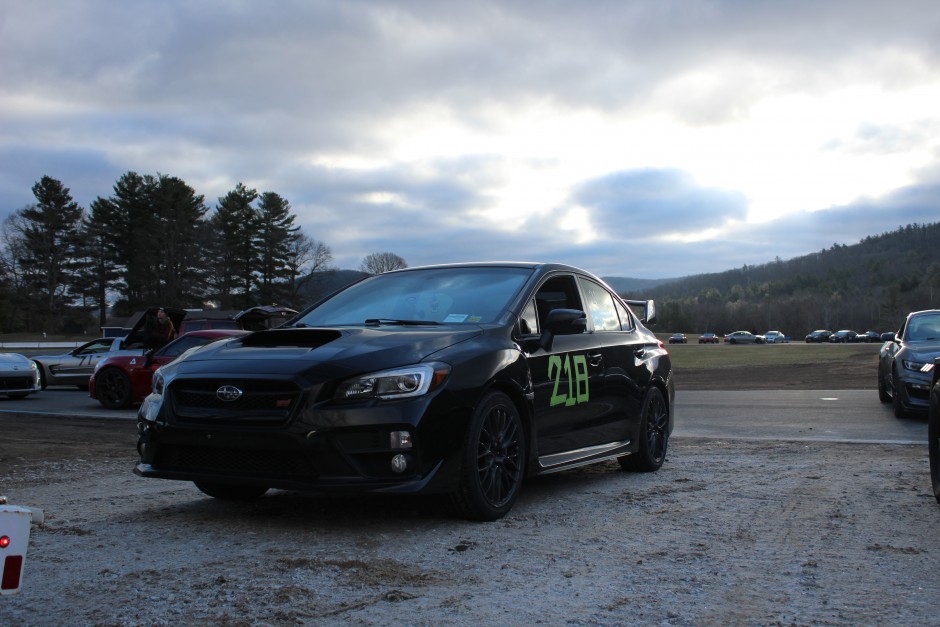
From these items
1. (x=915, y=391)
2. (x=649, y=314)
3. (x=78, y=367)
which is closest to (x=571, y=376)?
(x=649, y=314)

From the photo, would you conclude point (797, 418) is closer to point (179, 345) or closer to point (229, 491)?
point (229, 491)

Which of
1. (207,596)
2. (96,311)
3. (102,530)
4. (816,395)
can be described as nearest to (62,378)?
(816,395)

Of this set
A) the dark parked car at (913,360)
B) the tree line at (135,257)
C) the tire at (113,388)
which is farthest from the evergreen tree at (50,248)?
the dark parked car at (913,360)

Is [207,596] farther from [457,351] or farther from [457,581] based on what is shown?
[457,351]

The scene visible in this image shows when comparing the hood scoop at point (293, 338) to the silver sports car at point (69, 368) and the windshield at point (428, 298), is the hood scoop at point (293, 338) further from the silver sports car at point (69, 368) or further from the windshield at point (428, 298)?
the silver sports car at point (69, 368)

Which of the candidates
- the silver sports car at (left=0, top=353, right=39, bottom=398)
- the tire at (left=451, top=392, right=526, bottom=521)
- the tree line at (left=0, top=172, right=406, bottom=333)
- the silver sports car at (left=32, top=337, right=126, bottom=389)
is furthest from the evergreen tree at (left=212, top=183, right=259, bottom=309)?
the tire at (left=451, top=392, right=526, bottom=521)

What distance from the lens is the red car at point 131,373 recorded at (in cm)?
1545

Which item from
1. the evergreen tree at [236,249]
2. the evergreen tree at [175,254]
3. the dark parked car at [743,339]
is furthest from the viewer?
the dark parked car at [743,339]

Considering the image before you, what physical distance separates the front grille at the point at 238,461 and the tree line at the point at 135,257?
2938 inches

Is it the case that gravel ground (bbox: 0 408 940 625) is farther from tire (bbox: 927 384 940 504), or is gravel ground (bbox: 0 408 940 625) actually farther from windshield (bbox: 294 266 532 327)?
windshield (bbox: 294 266 532 327)

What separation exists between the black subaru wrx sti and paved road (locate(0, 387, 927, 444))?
15.5 ft

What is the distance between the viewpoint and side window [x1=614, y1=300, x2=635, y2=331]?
25.2ft

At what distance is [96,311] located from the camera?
82.6m

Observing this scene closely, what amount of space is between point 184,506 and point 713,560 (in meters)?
3.37
